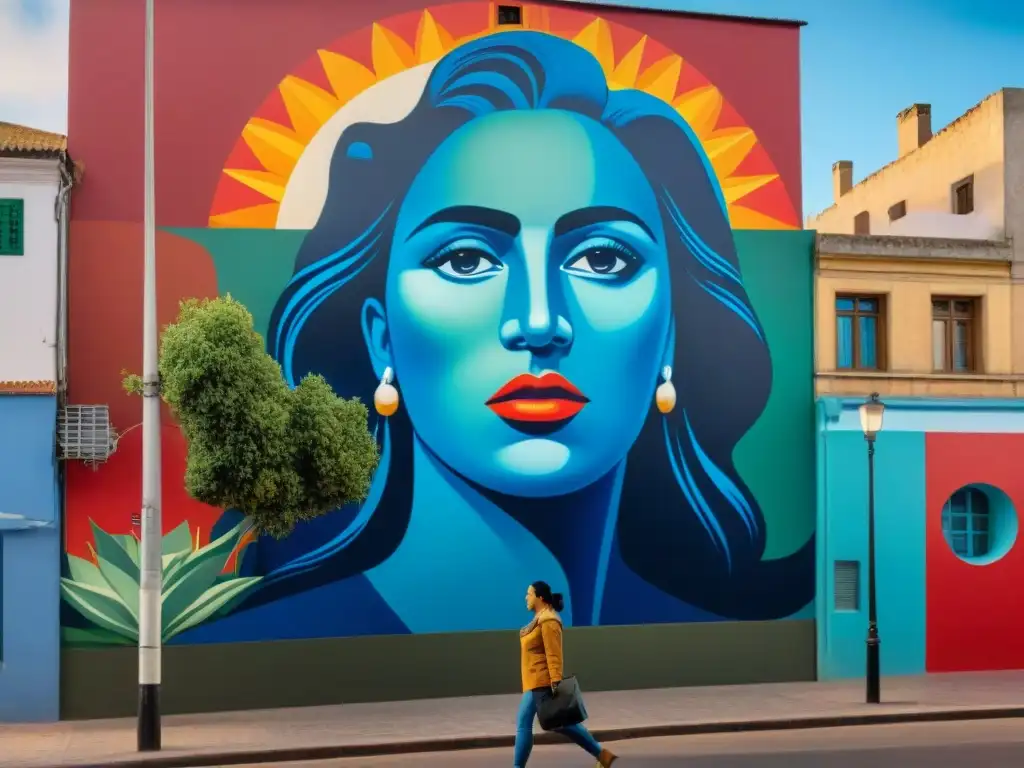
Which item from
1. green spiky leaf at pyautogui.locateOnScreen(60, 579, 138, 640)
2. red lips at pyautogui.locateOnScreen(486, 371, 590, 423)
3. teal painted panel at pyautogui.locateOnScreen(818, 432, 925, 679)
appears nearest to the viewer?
green spiky leaf at pyautogui.locateOnScreen(60, 579, 138, 640)

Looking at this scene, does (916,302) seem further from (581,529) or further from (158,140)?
(158,140)

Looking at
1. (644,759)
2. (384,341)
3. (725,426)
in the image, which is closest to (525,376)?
(384,341)

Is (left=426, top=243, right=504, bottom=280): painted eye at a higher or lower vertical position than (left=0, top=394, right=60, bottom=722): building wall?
higher

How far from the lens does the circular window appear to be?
19.4 meters

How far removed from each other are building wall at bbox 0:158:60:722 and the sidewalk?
2.43 feet

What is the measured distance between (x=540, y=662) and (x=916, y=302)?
11.0 meters

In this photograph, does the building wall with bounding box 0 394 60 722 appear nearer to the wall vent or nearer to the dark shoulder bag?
the dark shoulder bag

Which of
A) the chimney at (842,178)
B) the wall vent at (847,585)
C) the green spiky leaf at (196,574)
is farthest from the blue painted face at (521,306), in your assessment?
the chimney at (842,178)

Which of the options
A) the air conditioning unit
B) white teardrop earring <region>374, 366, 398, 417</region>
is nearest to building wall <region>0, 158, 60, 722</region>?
the air conditioning unit

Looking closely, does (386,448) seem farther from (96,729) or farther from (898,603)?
(898,603)

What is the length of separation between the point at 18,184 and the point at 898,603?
13.5m

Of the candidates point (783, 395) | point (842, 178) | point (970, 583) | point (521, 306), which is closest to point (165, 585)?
point (521, 306)

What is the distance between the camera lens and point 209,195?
16.8 metres

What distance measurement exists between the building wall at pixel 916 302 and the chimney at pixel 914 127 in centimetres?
579
